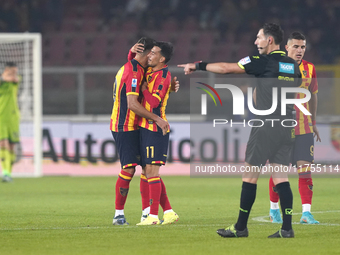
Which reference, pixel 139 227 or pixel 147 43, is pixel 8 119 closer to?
pixel 147 43

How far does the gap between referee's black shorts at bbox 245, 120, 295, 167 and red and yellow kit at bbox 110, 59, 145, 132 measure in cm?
149

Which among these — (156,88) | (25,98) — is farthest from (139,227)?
(25,98)

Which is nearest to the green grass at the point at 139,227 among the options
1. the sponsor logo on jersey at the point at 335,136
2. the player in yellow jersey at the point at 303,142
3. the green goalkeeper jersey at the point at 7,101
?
the player in yellow jersey at the point at 303,142

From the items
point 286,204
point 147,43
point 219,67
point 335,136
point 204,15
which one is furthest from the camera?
point 204,15

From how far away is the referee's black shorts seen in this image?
5.31m

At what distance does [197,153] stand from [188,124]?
2.40ft

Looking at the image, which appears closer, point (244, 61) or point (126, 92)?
point (244, 61)

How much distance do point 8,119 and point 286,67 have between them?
854 cm

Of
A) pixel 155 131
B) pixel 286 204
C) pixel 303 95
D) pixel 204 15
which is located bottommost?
pixel 286 204

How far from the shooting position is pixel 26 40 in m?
13.6

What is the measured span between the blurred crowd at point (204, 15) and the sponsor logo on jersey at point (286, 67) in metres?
14.1

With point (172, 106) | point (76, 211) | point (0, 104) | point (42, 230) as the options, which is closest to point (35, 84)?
point (0, 104)

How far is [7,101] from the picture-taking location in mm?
12664

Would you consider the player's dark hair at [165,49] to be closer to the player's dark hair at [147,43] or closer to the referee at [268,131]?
the player's dark hair at [147,43]
